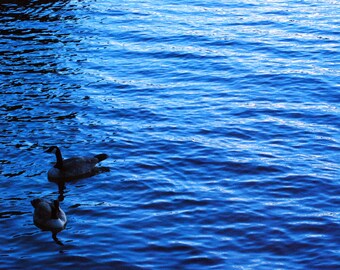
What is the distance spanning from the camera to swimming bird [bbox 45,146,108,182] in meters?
19.7

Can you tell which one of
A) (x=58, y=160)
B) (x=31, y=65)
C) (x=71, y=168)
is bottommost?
(x=71, y=168)

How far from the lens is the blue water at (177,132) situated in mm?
16359

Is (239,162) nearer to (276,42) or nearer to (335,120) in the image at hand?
(335,120)

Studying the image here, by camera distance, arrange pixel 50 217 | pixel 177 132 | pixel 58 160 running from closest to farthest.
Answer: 1. pixel 50 217
2. pixel 58 160
3. pixel 177 132

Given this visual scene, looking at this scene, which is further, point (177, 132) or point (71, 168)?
point (177, 132)

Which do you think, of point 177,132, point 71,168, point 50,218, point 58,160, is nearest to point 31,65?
point 177,132

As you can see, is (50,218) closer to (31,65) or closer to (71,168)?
(71,168)

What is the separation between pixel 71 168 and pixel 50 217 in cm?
322

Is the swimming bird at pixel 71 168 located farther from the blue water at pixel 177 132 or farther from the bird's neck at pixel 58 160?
the blue water at pixel 177 132

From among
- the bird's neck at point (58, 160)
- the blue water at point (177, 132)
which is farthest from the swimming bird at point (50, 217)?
the bird's neck at point (58, 160)

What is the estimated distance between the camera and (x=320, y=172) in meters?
19.7

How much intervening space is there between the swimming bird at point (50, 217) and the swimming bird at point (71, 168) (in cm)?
232

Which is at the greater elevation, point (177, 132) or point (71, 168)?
point (177, 132)

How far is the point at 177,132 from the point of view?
74.2ft
